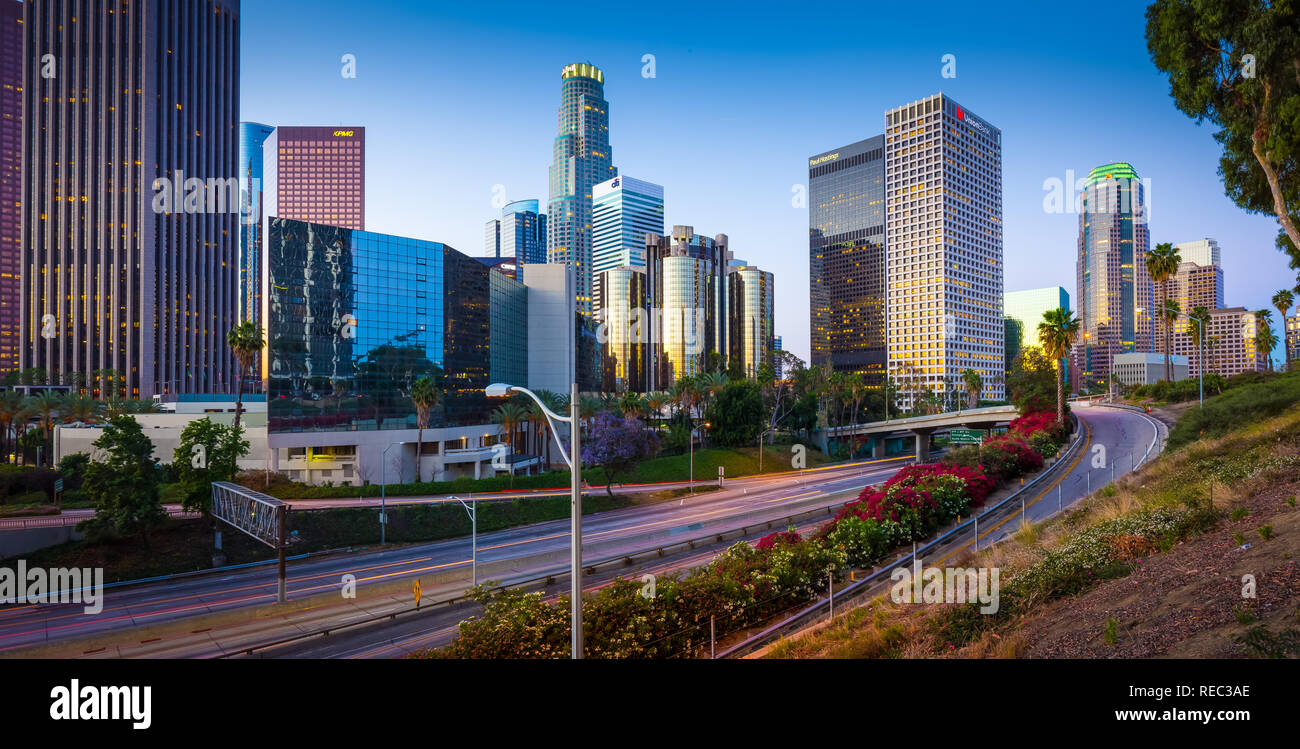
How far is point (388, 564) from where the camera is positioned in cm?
3544

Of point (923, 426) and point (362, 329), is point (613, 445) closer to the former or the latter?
point (362, 329)

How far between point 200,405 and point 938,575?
97.8m

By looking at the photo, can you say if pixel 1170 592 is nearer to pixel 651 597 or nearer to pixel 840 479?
pixel 651 597

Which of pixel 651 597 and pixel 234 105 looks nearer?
pixel 651 597

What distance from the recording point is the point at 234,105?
146 m

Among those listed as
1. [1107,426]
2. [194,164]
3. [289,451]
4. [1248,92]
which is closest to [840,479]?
[1107,426]

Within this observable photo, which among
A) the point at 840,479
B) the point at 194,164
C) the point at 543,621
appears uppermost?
the point at 194,164

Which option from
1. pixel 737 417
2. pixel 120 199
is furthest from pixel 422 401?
pixel 120 199

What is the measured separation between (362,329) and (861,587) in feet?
214

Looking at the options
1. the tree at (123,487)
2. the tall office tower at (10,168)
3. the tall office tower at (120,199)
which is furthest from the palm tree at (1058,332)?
the tall office tower at (10,168)

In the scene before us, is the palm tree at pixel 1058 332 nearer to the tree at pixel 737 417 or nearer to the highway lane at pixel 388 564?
the highway lane at pixel 388 564

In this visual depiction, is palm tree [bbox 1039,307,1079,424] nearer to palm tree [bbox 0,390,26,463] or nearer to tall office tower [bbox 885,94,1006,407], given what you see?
palm tree [bbox 0,390,26,463]
